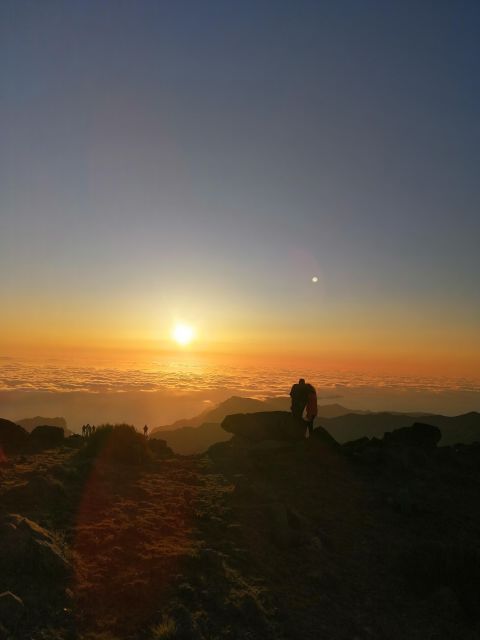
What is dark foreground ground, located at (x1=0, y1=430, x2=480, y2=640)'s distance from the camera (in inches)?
291

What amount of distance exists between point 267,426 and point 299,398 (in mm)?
2168

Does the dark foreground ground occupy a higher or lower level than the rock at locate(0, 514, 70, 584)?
lower

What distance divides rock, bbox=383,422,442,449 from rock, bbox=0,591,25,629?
19.3 metres

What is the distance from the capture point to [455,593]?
30.5 feet

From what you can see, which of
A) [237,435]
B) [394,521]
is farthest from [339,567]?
[237,435]

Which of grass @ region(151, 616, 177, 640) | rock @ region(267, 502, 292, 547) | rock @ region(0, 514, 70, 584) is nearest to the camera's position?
grass @ region(151, 616, 177, 640)

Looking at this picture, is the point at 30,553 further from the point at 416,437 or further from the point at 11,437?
the point at 416,437

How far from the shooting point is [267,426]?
21.9 meters

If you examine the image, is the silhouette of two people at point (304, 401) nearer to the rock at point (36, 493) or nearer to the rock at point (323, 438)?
the rock at point (323, 438)

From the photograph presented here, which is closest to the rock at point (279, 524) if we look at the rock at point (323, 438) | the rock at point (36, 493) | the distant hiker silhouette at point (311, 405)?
the rock at point (36, 493)

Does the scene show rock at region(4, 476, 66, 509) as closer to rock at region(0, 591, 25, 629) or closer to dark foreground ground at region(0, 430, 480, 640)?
dark foreground ground at region(0, 430, 480, 640)

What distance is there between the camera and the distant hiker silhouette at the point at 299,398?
21.2m

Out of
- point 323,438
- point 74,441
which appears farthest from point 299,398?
point 74,441

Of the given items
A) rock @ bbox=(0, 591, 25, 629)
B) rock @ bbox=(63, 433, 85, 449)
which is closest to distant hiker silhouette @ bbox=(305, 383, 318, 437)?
rock @ bbox=(63, 433, 85, 449)
